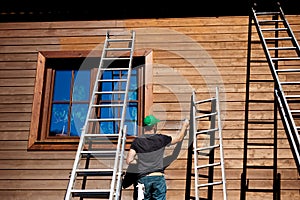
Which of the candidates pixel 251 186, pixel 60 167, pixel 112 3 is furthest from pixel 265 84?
pixel 60 167

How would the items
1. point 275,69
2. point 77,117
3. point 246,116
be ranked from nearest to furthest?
point 275,69
point 246,116
point 77,117

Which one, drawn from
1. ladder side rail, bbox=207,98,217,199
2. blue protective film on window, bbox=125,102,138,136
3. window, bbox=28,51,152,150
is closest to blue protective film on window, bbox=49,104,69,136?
window, bbox=28,51,152,150

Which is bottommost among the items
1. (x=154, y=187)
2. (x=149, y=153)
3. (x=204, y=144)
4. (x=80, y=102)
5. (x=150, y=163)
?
(x=154, y=187)

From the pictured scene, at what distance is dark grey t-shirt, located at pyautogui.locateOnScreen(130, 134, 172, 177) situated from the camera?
459cm

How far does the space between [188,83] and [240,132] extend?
104cm

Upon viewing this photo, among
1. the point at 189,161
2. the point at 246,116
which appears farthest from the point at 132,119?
the point at 246,116

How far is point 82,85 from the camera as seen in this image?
6.12 meters

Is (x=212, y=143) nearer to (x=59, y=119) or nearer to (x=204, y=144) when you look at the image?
(x=204, y=144)

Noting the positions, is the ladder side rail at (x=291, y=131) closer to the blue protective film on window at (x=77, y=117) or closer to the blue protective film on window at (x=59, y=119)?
the blue protective film on window at (x=77, y=117)

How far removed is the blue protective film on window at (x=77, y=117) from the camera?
19.2ft

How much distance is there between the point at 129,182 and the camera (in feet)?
17.2

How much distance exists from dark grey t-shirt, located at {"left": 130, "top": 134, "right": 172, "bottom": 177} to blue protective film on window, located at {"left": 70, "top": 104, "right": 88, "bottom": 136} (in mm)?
1465

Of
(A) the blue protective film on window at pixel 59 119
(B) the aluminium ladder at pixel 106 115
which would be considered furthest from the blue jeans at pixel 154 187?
(A) the blue protective film on window at pixel 59 119

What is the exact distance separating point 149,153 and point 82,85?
1.99m
